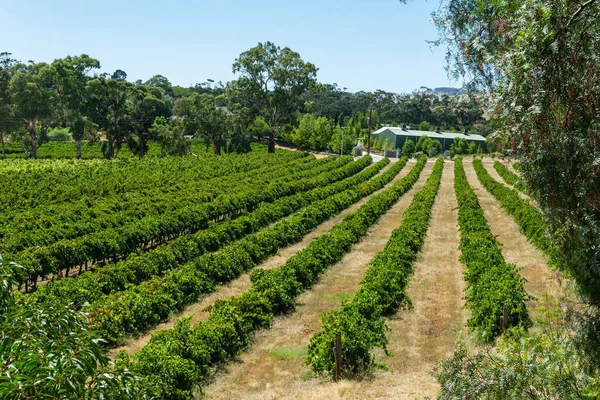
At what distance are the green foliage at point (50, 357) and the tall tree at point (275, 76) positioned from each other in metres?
79.6

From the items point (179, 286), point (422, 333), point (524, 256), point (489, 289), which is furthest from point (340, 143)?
point (422, 333)

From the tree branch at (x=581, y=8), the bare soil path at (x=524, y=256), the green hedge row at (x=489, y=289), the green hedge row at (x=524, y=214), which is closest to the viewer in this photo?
the tree branch at (x=581, y=8)

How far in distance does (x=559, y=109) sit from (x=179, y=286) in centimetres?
1341

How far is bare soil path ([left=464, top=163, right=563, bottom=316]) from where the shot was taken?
18109 mm

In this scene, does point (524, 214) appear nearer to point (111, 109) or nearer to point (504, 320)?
point (504, 320)

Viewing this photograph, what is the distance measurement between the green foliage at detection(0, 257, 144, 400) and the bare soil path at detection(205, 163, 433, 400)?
23.4 ft

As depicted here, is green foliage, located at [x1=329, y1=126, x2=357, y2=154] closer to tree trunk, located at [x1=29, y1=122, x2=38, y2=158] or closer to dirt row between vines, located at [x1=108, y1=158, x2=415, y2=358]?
tree trunk, located at [x1=29, y1=122, x2=38, y2=158]

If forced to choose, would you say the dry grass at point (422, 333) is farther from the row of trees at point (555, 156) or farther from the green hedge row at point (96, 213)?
the green hedge row at point (96, 213)

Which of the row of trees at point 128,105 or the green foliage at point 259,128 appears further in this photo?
the green foliage at point 259,128

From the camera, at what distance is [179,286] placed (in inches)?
674

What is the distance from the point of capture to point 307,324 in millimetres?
15641

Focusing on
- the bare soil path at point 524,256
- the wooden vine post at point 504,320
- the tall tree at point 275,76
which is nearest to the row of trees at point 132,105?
the tall tree at point 275,76

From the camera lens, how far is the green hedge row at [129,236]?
18.8 metres

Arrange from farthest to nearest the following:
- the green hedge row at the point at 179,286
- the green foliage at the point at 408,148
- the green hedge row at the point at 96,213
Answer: the green foliage at the point at 408,148
the green hedge row at the point at 96,213
the green hedge row at the point at 179,286
